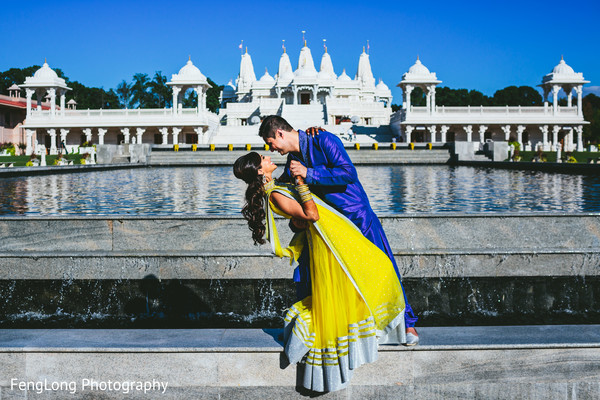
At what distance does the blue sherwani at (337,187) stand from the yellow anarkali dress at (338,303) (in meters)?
0.13

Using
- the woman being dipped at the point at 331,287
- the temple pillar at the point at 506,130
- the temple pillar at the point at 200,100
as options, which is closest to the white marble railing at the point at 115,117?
the temple pillar at the point at 200,100

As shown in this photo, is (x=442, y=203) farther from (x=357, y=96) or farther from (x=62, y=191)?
(x=357, y=96)

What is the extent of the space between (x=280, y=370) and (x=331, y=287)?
1.84 ft

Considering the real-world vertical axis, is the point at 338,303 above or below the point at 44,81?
below

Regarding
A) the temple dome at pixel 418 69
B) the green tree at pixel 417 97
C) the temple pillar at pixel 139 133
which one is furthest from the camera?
the green tree at pixel 417 97

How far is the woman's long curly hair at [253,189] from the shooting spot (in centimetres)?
298

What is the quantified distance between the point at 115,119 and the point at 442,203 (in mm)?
47205

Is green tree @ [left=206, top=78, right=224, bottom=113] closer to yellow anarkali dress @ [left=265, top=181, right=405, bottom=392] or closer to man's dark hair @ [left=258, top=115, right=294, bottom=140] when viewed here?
man's dark hair @ [left=258, top=115, right=294, bottom=140]

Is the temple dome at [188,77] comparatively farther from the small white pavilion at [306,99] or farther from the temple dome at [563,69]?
the temple dome at [563,69]

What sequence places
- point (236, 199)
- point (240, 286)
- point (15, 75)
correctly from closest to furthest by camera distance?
point (240, 286), point (236, 199), point (15, 75)

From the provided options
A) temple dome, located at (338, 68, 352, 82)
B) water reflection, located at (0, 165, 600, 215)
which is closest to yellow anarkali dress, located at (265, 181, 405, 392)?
water reflection, located at (0, 165, 600, 215)

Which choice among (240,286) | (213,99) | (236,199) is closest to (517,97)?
(213,99)

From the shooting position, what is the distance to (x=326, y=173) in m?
3.05

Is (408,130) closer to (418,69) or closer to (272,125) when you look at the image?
(418,69)
